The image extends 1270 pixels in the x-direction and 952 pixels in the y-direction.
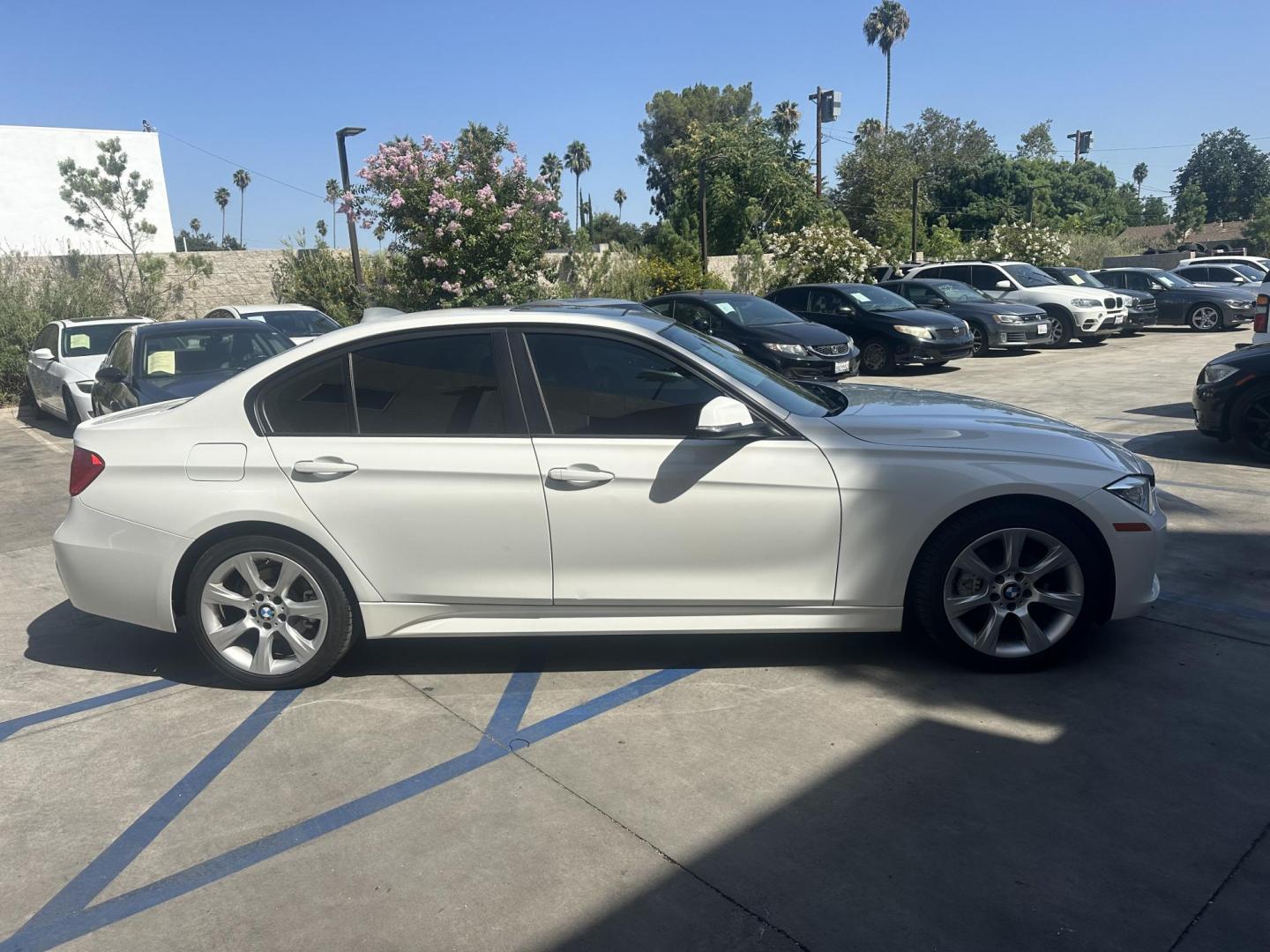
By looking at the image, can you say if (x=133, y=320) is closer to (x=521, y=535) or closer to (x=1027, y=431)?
(x=521, y=535)

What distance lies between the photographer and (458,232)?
60.7 feet

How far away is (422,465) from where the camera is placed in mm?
4125

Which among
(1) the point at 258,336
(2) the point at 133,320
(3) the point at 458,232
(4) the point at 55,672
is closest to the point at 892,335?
(3) the point at 458,232

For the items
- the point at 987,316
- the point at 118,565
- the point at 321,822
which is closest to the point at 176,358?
the point at 118,565

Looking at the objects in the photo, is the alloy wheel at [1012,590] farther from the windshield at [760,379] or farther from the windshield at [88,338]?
the windshield at [88,338]

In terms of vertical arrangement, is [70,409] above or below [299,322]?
below

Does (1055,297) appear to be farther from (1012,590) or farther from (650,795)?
(650,795)

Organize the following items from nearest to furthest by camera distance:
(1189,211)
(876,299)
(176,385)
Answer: (176,385) → (876,299) → (1189,211)

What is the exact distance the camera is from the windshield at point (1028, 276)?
20250mm

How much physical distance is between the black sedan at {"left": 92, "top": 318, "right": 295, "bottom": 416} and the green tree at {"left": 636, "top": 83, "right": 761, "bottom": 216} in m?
61.0

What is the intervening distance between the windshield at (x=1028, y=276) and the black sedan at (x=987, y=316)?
1.33m

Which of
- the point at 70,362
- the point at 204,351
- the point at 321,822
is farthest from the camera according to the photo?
the point at 70,362

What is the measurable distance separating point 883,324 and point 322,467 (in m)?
13.5

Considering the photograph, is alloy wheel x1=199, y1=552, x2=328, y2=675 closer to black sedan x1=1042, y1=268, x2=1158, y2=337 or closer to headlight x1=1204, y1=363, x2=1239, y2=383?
headlight x1=1204, y1=363, x2=1239, y2=383
